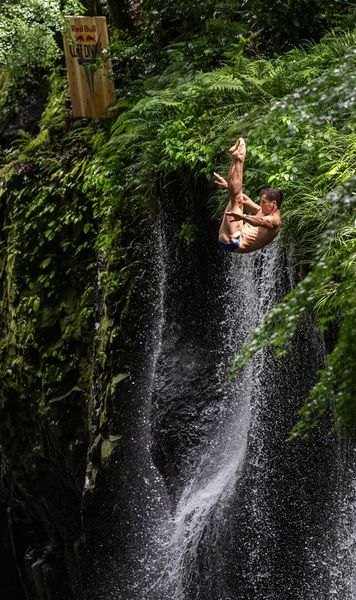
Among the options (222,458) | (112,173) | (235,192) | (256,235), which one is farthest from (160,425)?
(235,192)

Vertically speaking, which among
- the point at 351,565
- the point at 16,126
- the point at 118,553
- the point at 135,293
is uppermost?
the point at 16,126

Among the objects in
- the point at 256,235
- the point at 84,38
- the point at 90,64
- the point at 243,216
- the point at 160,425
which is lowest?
the point at 160,425

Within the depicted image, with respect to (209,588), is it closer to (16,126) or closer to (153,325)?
(153,325)

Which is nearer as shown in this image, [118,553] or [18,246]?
[118,553]

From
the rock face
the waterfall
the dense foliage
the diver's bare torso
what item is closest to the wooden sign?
the dense foliage

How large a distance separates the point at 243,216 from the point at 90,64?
4.52 meters

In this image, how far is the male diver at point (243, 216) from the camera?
6.59 metres

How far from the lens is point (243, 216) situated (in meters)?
6.66

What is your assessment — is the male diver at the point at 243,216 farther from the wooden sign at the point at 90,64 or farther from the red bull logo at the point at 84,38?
the red bull logo at the point at 84,38

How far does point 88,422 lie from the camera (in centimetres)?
1012

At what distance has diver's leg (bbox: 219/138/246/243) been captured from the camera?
6.59 m

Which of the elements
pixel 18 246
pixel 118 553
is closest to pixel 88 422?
pixel 118 553

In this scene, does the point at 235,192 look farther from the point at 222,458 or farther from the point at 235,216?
the point at 222,458

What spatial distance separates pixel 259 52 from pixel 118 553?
5.32 m
